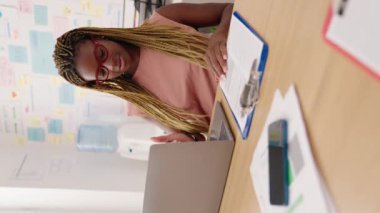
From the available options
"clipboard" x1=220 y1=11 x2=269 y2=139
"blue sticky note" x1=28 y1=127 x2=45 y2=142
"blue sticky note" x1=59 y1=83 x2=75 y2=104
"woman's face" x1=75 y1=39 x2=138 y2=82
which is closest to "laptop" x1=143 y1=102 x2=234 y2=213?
"clipboard" x1=220 y1=11 x2=269 y2=139

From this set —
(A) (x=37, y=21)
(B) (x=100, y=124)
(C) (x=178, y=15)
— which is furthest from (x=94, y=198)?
(C) (x=178, y=15)

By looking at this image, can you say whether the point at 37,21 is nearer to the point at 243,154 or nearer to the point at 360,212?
the point at 243,154

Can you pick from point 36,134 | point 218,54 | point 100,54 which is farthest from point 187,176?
point 36,134

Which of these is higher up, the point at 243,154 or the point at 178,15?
the point at 178,15

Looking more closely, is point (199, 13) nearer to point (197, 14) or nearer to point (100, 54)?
point (197, 14)

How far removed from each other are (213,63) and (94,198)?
1.24m

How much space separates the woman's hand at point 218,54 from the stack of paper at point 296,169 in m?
0.27

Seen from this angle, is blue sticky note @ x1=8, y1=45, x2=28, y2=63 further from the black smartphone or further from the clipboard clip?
the black smartphone

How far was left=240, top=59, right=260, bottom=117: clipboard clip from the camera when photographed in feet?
1.78

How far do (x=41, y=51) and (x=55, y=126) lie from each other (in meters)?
0.43

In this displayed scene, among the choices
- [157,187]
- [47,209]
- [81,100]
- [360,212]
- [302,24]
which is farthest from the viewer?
[81,100]

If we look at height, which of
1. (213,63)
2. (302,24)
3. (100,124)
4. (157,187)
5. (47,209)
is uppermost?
(302,24)

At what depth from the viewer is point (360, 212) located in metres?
0.30

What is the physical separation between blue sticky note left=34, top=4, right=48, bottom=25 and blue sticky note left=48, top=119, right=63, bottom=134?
54cm
